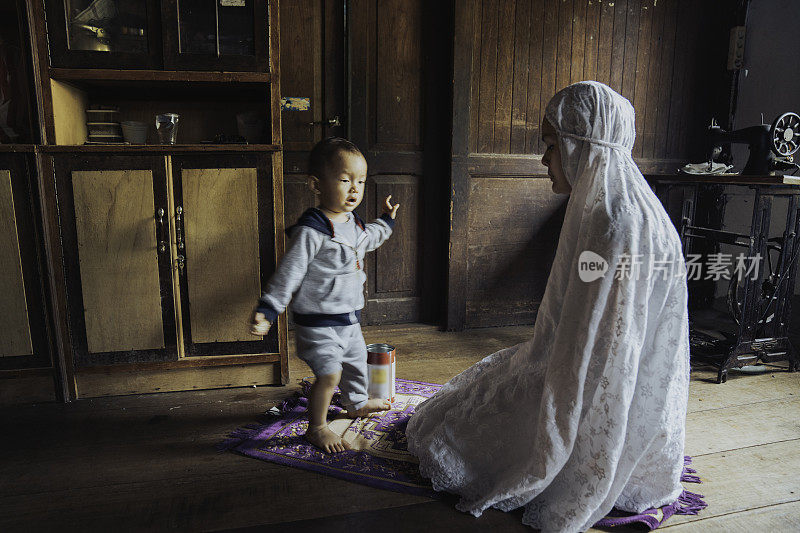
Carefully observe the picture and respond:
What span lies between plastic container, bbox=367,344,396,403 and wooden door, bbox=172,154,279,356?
0.57 m

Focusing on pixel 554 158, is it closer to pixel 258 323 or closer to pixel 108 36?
pixel 258 323

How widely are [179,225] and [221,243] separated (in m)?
0.19

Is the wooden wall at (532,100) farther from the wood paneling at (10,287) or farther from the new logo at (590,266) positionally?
the wood paneling at (10,287)

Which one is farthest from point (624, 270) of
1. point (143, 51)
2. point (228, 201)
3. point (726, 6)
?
point (726, 6)

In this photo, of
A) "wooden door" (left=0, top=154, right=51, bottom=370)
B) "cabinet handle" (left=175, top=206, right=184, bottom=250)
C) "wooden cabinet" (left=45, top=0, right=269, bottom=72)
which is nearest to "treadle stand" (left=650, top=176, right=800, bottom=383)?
"wooden cabinet" (left=45, top=0, right=269, bottom=72)

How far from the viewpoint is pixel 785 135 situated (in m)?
2.63

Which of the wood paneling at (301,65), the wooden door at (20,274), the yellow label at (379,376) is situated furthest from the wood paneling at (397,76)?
the wooden door at (20,274)

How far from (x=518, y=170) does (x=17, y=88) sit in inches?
103

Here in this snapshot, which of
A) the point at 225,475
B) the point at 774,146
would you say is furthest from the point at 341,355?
the point at 774,146

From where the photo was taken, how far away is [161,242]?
222 cm

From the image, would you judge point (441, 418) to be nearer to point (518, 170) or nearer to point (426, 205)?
point (426, 205)

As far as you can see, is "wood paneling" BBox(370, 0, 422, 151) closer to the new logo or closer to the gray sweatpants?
the gray sweatpants

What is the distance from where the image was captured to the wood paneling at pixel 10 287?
6.88ft

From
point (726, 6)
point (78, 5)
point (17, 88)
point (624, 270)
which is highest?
point (726, 6)
